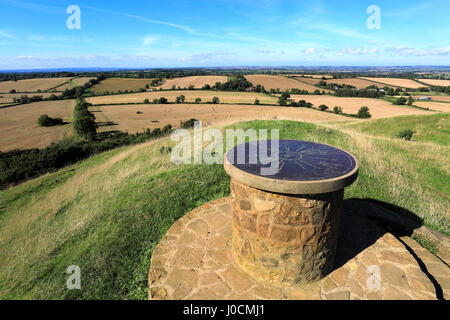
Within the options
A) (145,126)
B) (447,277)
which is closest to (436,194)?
(447,277)

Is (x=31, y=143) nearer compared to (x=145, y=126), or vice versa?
(x=31, y=143)

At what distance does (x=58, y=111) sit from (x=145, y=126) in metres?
24.2

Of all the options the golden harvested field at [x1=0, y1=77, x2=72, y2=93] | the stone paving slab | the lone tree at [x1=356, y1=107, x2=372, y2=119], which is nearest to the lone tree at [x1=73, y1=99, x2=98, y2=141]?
the stone paving slab

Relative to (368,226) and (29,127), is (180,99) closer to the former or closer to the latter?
(29,127)

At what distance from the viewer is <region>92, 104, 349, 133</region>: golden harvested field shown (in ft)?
109

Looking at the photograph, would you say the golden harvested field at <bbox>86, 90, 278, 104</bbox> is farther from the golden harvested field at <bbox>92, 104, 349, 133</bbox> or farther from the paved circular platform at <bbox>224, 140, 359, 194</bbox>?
the paved circular platform at <bbox>224, 140, 359, 194</bbox>

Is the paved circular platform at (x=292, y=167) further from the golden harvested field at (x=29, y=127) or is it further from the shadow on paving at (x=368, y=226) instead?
the golden harvested field at (x=29, y=127)

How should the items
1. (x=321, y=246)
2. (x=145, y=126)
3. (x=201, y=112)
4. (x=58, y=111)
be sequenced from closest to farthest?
1. (x=321, y=246)
2. (x=145, y=126)
3. (x=201, y=112)
4. (x=58, y=111)

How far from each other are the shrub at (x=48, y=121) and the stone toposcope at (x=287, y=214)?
44521 mm

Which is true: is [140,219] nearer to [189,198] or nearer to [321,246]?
[189,198]

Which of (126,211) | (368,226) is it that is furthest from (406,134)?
(126,211)

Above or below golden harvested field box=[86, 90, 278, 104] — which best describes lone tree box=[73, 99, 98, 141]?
below

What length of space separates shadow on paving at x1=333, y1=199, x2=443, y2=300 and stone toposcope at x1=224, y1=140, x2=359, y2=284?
76cm

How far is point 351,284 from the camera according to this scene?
3.27 metres
